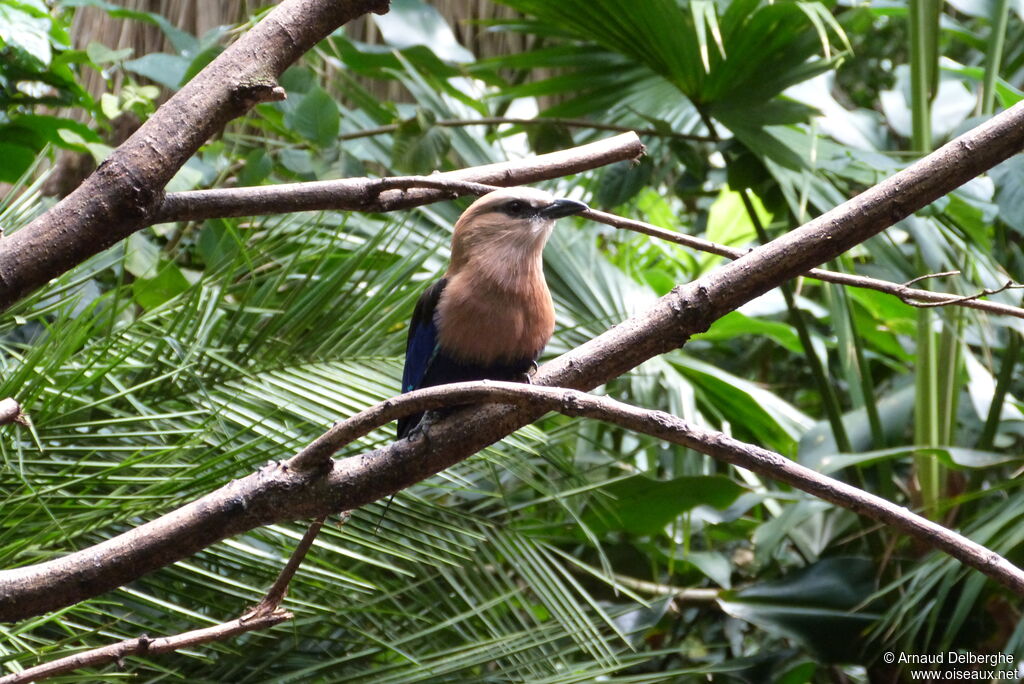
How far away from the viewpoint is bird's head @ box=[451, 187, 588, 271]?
194 cm

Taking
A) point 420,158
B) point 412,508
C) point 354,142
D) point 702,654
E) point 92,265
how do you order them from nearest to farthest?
point 412,508
point 92,265
point 420,158
point 354,142
point 702,654

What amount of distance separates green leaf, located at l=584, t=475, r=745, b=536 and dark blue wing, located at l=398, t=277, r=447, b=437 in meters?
0.74

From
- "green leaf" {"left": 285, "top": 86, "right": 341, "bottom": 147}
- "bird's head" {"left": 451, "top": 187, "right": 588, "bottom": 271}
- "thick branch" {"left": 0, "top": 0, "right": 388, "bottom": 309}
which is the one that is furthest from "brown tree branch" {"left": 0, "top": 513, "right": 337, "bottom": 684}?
"green leaf" {"left": 285, "top": 86, "right": 341, "bottom": 147}

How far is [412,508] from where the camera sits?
2.12 m

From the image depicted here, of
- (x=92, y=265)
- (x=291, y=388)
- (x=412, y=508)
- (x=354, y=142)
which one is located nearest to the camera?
(x=291, y=388)

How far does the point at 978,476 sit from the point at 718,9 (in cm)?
154

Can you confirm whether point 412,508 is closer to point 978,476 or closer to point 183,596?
point 183,596

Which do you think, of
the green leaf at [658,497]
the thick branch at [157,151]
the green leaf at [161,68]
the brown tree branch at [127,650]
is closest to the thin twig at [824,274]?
the thick branch at [157,151]

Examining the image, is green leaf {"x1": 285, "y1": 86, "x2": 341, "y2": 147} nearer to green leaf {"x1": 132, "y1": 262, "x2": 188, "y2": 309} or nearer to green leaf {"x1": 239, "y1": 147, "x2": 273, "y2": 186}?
green leaf {"x1": 239, "y1": 147, "x2": 273, "y2": 186}

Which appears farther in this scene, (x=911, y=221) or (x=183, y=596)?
(x=911, y=221)

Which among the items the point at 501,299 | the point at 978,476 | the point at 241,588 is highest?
the point at 501,299

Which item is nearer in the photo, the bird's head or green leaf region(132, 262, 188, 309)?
the bird's head

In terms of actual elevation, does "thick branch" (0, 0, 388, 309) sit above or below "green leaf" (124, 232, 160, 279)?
above

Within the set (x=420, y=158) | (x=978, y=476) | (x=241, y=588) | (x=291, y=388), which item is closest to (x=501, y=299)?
(x=291, y=388)
